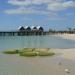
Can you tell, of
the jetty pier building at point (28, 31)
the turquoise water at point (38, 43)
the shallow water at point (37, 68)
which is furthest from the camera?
the jetty pier building at point (28, 31)

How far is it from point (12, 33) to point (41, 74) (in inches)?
4207

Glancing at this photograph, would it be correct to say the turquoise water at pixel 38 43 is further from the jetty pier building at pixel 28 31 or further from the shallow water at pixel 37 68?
the jetty pier building at pixel 28 31

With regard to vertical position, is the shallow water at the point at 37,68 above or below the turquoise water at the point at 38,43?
above

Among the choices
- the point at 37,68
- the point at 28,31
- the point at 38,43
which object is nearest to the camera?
the point at 37,68

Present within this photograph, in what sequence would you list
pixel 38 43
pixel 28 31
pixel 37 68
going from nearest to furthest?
pixel 37 68 < pixel 38 43 < pixel 28 31

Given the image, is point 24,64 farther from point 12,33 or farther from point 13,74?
point 12,33

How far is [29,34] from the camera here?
139 metres

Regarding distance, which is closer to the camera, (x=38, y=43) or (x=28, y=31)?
(x=38, y=43)

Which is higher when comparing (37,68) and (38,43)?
(37,68)

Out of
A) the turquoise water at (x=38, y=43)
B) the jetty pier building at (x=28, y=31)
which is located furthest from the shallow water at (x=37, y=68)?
the jetty pier building at (x=28, y=31)

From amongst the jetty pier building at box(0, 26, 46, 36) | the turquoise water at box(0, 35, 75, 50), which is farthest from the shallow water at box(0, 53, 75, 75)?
the jetty pier building at box(0, 26, 46, 36)

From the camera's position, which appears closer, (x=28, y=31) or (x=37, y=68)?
(x=37, y=68)

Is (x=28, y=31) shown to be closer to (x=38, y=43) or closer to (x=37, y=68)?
(x=38, y=43)

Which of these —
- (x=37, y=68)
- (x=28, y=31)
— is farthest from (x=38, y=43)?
(x=28, y=31)
